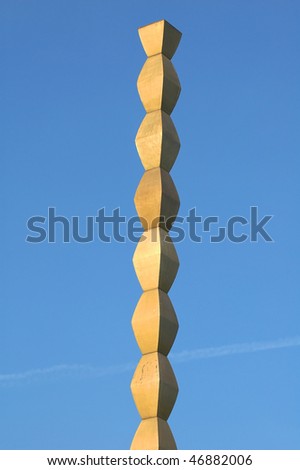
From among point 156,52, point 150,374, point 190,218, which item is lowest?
point 150,374

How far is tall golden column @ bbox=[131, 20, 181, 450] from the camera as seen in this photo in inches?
516

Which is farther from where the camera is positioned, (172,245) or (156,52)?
(156,52)

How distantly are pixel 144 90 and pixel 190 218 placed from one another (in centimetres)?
158

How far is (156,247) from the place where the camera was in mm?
13461

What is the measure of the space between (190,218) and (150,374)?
2.40 m

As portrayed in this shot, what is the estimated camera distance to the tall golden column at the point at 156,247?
43.0 ft

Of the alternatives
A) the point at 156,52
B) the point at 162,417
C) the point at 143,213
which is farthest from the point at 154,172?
the point at 162,417

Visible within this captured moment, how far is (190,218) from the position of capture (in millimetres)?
14891

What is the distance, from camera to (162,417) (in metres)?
13.1
